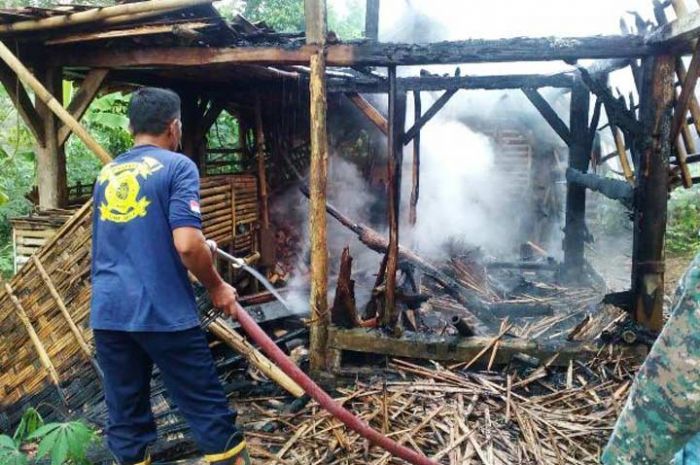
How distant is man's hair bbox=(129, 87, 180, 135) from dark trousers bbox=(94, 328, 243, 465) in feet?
4.06

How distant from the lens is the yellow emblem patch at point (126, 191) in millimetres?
2854

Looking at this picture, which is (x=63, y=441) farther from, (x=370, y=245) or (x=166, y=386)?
(x=370, y=245)

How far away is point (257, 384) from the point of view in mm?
5445

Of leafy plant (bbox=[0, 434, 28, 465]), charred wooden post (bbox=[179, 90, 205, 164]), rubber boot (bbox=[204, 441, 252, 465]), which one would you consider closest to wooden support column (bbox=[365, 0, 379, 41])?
charred wooden post (bbox=[179, 90, 205, 164])

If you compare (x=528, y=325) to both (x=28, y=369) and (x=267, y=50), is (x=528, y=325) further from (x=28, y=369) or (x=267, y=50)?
(x=28, y=369)

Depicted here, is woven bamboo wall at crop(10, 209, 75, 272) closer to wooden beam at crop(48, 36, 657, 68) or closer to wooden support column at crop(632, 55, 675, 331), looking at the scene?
wooden beam at crop(48, 36, 657, 68)

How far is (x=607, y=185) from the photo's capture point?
646cm

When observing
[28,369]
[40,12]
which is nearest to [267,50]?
[40,12]

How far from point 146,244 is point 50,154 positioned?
4.23 m

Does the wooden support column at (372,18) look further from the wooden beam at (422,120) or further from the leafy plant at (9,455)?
the leafy plant at (9,455)

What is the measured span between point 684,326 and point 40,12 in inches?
240

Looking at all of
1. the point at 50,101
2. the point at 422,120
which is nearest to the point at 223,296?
the point at 50,101

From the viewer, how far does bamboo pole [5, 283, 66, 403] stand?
435cm

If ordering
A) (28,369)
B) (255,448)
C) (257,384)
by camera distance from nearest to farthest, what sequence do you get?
(255,448) → (28,369) → (257,384)
